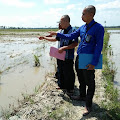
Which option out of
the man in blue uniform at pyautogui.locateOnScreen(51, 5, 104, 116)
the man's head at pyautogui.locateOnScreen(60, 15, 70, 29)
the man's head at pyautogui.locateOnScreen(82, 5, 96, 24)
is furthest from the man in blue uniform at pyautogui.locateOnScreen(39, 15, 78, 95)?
the man's head at pyautogui.locateOnScreen(82, 5, 96, 24)

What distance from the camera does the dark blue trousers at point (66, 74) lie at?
3143mm

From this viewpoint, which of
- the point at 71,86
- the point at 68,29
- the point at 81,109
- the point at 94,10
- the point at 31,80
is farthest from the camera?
the point at 31,80

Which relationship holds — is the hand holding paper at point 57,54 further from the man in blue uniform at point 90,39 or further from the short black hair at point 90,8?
the short black hair at point 90,8

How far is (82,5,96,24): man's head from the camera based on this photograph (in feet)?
7.20

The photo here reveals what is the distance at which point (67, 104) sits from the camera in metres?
2.86

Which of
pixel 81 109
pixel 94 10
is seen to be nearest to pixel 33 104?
pixel 81 109

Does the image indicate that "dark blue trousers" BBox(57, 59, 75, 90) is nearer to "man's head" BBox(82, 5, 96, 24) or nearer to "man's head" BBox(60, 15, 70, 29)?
"man's head" BBox(60, 15, 70, 29)

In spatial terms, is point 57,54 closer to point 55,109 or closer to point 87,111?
point 55,109

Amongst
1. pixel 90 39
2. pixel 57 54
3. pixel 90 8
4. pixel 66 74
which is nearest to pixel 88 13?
pixel 90 8

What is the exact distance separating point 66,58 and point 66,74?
1.17ft

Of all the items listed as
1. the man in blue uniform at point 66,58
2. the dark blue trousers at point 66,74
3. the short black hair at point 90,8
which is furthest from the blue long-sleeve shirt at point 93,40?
the dark blue trousers at point 66,74

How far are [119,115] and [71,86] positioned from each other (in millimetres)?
1203

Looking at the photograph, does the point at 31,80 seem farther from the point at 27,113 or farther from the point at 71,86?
the point at 27,113

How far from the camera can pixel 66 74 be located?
10.5ft
